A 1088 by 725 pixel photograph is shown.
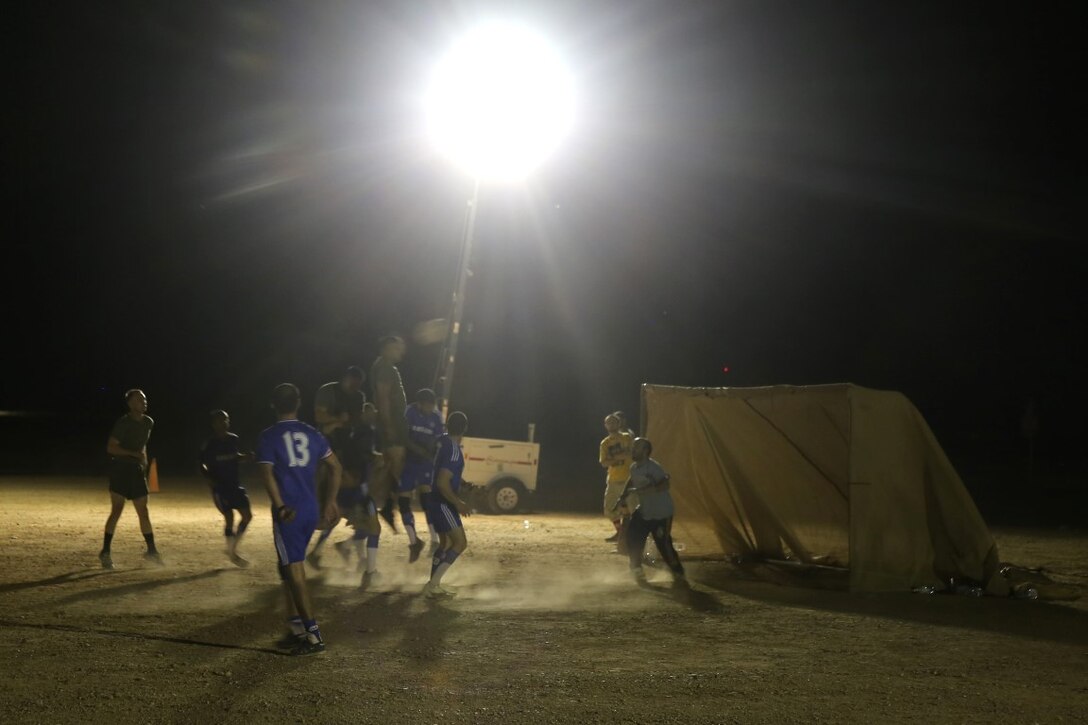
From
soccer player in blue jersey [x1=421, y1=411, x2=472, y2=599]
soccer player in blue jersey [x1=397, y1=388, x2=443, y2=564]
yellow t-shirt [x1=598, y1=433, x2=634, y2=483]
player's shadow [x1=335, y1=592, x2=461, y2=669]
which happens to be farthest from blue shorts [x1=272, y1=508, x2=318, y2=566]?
yellow t-shirt [x1=598, y1=433, x2=634, y2=483]

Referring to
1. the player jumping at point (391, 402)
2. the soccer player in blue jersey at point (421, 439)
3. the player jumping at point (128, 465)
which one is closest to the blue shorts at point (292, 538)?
the player jumping at point (391, 402)

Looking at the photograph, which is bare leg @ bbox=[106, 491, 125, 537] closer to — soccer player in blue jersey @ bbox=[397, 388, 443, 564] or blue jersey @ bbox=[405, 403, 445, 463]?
soccer player in blue jersey @ bbox=[397, 388, 443, 564]

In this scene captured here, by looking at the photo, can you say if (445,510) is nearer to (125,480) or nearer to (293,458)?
(293,458)

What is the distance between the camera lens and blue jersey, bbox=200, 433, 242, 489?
12469 millimetres

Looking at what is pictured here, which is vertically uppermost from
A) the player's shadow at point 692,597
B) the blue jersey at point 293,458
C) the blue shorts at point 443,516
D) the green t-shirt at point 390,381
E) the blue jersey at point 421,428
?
the green t-shirt at point 390,381

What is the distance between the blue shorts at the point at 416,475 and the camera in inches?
470

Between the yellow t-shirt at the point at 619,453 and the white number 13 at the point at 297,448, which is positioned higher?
the yellow t-shirt at the point at 619,453

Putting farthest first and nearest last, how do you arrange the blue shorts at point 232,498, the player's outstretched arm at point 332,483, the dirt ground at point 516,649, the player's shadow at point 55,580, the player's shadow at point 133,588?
the blue shorts at point 232,498, the player's shadow at point 55,580, the player's shadow at point 133,588, the player's outstretched arm at point 332,483, the dirt ground at point 516,649

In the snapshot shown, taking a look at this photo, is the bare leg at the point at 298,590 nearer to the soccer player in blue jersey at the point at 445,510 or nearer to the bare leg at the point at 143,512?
the soccer player in blue jersey at the point at 445,510

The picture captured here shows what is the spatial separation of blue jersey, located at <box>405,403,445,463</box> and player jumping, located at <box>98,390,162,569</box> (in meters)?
2.88

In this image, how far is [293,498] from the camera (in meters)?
7.72

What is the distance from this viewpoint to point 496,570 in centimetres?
1231

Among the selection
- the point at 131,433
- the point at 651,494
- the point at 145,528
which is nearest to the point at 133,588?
the point at 145,528

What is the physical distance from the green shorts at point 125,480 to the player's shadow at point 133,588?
4.10 feet
